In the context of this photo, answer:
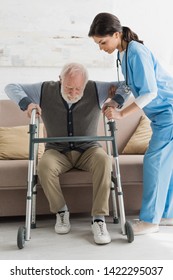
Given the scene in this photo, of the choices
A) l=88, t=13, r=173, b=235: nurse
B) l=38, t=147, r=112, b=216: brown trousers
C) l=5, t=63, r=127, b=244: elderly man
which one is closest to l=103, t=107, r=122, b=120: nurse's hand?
l=88, t=13, r=173, b=235: nurse

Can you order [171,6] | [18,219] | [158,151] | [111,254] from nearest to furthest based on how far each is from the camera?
[111,254] → [158,151] → [18,219] → [171,6]

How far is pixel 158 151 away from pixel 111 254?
676 millimetres

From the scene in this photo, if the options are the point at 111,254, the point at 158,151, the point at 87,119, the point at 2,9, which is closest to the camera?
the point at 111,254

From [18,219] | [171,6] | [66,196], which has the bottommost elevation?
[18,219]

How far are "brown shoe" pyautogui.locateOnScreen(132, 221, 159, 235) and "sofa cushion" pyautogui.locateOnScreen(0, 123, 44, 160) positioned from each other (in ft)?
2.88

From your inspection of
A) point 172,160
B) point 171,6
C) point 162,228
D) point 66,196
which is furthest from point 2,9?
point 162,228

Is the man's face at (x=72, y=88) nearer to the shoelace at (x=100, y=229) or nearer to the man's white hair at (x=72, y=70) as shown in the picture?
the man's white hair at (x=72, y=70)

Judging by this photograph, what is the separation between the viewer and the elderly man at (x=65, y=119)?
2332mm

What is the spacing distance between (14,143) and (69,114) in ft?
1.82

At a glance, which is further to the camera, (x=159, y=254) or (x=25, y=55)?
(x=25, y=55)

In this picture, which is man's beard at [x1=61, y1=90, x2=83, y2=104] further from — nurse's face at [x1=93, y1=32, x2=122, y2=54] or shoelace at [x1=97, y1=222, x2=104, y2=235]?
shoelace at [x1=97, y1=222, x2=104, y2=235]

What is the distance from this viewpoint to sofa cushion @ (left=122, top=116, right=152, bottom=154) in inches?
116

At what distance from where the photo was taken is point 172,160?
240 centimetres

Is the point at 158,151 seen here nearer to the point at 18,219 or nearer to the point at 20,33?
the point at 18,219
